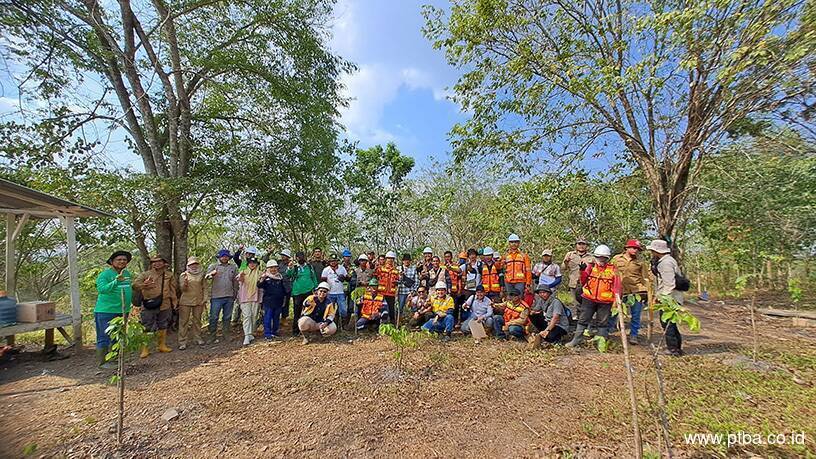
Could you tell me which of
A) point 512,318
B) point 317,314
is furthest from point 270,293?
point 512,318

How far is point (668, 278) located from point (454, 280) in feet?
12.0

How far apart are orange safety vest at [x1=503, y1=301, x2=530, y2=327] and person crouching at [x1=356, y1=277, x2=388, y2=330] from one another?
8.10 ft

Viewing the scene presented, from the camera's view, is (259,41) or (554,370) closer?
(554,370)

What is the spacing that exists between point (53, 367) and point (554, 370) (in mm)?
7875

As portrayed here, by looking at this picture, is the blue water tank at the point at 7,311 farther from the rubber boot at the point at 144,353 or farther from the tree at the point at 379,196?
the tree at the point at 379,196

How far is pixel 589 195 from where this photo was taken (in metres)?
10.8

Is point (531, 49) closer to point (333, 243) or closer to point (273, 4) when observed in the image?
point (273, 4)

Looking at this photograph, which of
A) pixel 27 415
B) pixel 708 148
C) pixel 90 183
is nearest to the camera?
pixel 27 415

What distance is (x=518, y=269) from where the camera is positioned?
6.99 metres

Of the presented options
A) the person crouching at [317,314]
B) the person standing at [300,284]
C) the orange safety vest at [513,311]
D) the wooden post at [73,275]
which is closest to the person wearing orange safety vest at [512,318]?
the orange safety vest at [513,311]

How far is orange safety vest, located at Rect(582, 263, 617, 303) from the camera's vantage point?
543 centimetres

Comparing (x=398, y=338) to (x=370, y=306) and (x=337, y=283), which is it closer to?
(x=370, y=306)

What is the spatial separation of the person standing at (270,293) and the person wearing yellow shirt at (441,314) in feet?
9.81

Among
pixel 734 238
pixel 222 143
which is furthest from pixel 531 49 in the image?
pixel 734 238
